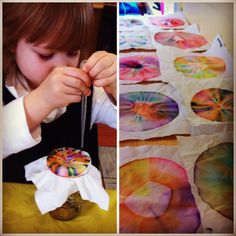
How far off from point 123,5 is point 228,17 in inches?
13.7

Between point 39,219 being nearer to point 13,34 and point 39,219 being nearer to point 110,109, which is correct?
point 110,109

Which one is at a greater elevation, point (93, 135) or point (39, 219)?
point (93, 135)

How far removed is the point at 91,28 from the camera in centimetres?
128

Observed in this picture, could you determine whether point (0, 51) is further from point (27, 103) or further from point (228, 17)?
point (228, 17)

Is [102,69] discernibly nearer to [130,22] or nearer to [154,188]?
[130,22]

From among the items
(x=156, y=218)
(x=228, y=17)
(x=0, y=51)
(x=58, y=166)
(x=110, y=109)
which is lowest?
(x=156, y=218)

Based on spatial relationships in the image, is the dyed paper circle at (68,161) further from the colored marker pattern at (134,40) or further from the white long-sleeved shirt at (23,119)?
the colored marker pattern at (134,40)

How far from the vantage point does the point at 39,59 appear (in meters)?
1.28

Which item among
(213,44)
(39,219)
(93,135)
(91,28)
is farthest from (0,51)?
(213,44)

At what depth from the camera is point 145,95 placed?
132 centimetres

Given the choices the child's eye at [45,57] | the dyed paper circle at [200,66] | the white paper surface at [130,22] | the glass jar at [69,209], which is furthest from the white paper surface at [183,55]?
the glass jar at [69,209]

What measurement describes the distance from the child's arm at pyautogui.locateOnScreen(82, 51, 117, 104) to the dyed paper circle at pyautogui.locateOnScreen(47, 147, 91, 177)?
9.0 inches

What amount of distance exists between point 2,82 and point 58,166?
12.7 inches

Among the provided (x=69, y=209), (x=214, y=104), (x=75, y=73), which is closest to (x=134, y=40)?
(x=75, y=73)
